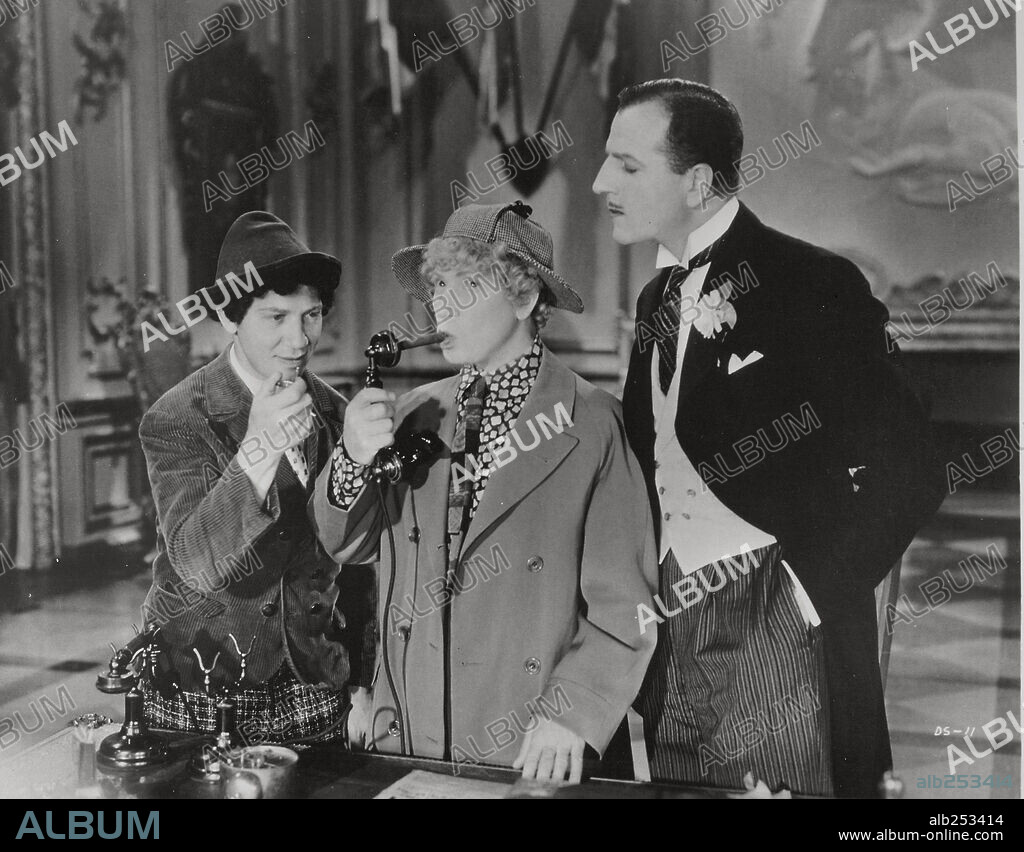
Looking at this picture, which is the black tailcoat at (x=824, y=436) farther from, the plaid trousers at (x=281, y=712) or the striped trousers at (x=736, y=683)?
the plaid trousers at (x=281, y=712)

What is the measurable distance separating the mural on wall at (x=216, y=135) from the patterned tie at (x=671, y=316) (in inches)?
43.1

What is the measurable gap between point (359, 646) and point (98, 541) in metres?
0.85

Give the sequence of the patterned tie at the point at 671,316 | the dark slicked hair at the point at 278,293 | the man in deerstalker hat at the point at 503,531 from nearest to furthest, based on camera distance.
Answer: the man in deerstalker hat at the point at 503,531
the patterned tie at the point at 671,316
the dark slicked hair at the point at 278,293

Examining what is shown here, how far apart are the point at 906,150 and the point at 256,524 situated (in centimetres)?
176

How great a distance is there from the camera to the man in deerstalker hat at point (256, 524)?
7.89 feet

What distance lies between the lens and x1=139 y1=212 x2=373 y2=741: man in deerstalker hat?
241 cm

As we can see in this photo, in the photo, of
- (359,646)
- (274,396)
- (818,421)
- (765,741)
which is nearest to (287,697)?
(359,646)

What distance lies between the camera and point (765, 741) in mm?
2234

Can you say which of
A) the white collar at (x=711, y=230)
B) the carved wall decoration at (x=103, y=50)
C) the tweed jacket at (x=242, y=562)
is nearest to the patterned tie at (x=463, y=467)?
the tweed jacket at (x=242, y=562)

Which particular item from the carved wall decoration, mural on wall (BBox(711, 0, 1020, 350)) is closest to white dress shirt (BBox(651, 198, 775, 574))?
mural on wall (BBox(711, 0, 1020, 350))

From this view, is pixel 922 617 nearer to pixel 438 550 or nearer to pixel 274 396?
pixel 438 550

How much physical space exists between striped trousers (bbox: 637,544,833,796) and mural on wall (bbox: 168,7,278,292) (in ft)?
4.78

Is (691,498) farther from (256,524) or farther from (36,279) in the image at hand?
(36,279)

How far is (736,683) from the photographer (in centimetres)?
223
